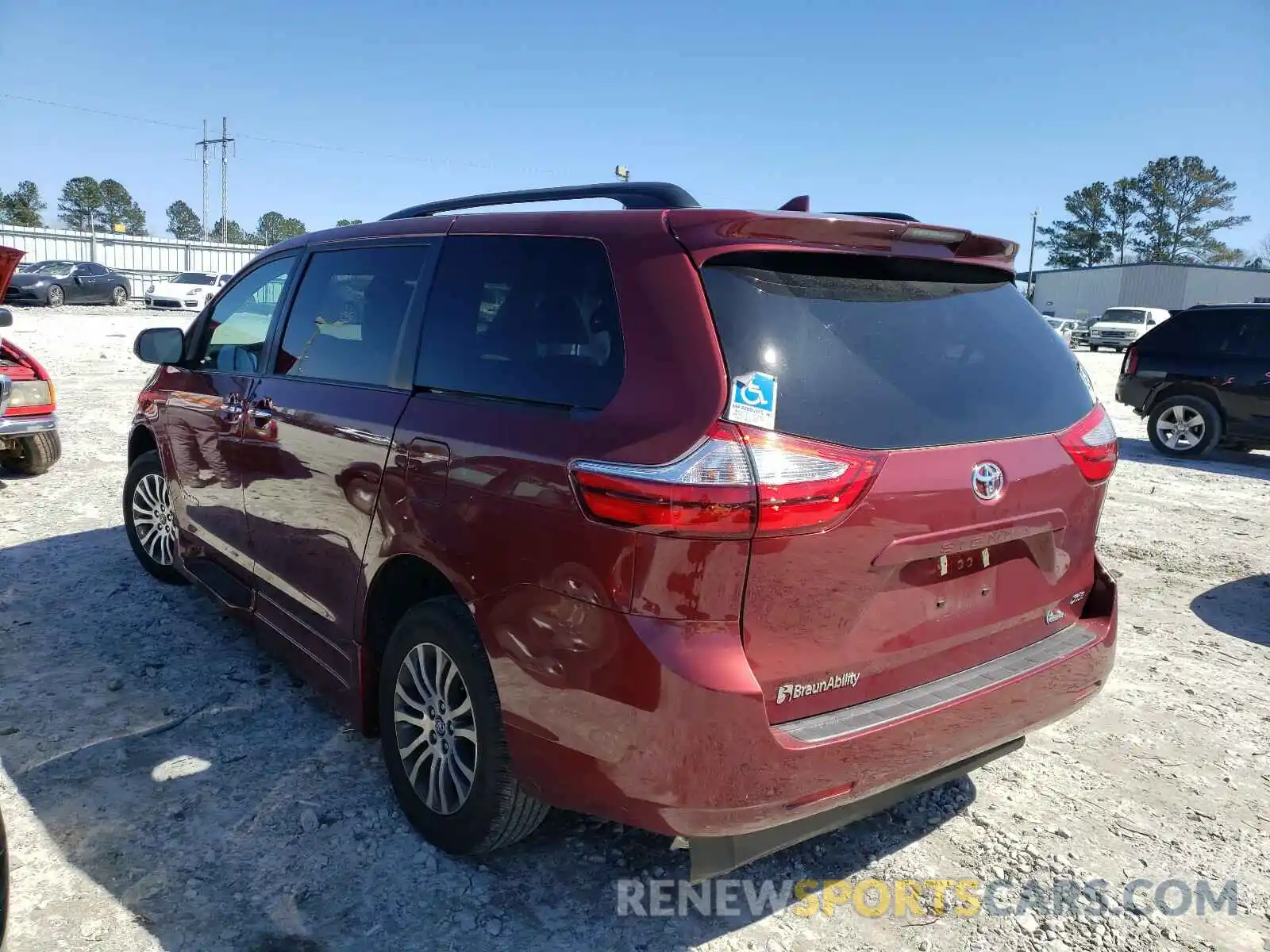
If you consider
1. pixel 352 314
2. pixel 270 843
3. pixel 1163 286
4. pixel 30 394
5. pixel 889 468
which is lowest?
pixel 270 843

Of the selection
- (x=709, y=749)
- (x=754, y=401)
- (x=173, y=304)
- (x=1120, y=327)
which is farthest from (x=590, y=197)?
(x=1120, y=327)

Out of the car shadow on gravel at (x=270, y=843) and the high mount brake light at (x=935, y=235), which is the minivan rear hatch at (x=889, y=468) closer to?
the high mount brake light at (x=935, y=235)

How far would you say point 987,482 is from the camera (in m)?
2.34

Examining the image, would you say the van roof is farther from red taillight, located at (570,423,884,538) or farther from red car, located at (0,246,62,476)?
red car, located at (0,246,62,476)

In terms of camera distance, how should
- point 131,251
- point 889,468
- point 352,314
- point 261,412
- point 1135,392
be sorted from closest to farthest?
point 889,468
point 352,314
point 261,412
point 1135,392
point 131,251

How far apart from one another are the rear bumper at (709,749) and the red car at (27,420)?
258 inches

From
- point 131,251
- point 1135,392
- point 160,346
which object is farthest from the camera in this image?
point 131,251

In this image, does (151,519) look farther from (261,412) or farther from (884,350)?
(884,350)

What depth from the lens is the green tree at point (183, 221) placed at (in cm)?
11056

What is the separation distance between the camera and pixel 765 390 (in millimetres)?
2064

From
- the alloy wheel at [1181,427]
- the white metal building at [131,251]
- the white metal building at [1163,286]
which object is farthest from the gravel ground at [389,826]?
the white metal building at [1163,286]

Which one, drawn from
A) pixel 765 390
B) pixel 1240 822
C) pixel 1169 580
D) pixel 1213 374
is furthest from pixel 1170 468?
pixel 765 390

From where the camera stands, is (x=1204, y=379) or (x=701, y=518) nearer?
(x=701, y=518)

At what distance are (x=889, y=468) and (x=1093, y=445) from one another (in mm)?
988
